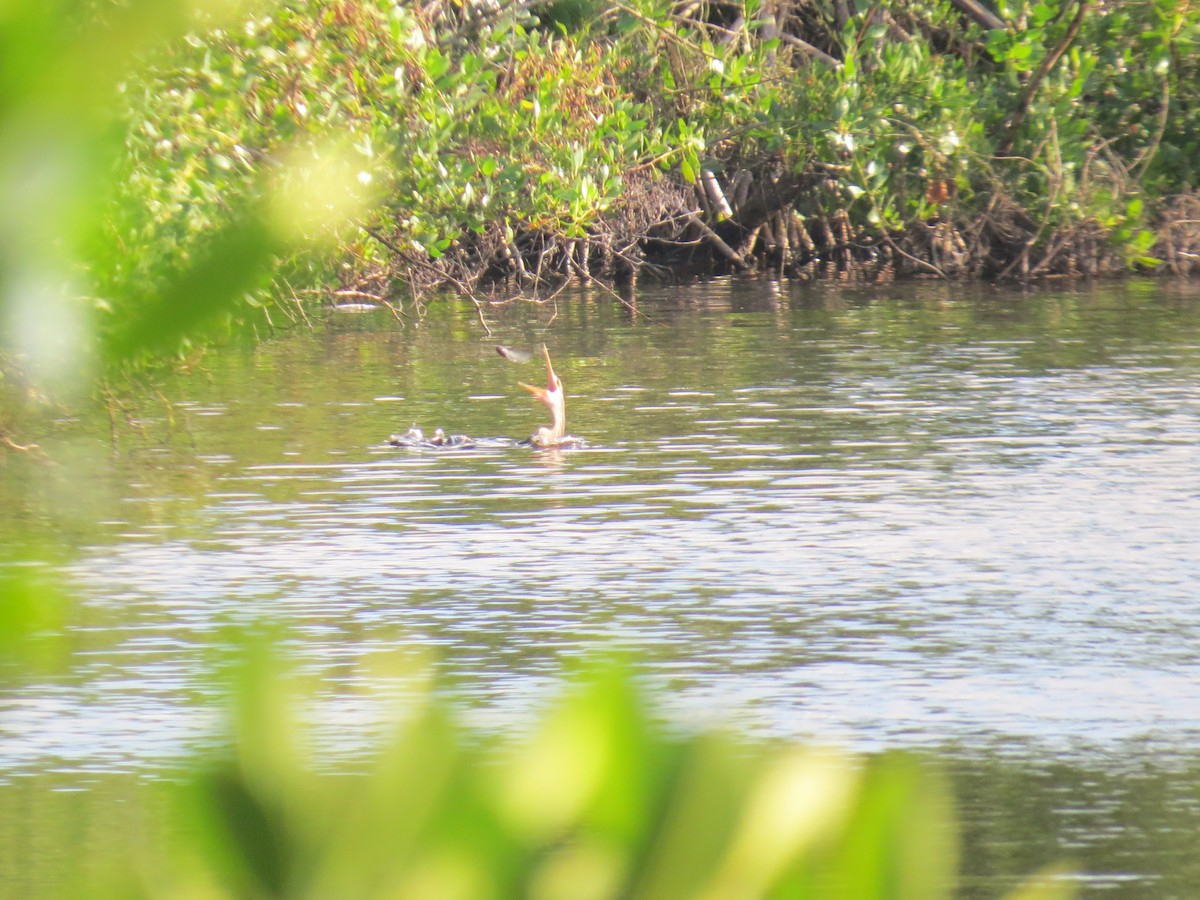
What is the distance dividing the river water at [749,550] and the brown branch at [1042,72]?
240 inches

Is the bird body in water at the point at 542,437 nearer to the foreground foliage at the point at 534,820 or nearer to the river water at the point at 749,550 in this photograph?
the river water at the point at 749,550

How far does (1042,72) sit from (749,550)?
17000 millimetres

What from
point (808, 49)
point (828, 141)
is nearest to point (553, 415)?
point (828, 141)

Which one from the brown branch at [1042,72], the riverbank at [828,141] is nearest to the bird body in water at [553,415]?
the riverbank at [828,141]

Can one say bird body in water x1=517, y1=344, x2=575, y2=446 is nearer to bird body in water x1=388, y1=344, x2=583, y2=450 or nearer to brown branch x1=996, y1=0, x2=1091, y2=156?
bird body in water x1=388, y1=344, x2=583, y2=450

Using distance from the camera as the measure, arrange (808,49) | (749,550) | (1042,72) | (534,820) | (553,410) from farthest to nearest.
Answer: (808,49) < (1042,72) < (553,410) < (749,550) < (534,820)

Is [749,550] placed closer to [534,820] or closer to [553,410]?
[553,410]

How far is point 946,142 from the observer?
1059 inches

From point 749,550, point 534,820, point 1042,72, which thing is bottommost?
point 749,550

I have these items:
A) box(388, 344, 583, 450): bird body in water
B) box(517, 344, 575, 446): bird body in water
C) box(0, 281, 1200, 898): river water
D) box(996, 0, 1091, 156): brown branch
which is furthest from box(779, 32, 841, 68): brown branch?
box(517, 344, 575, 446): bird body in water

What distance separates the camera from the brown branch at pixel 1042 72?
26.5 metres

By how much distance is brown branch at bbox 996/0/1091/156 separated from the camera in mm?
26500

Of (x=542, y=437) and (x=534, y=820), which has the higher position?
(x=534, y=820)

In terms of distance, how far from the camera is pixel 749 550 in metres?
11.4
